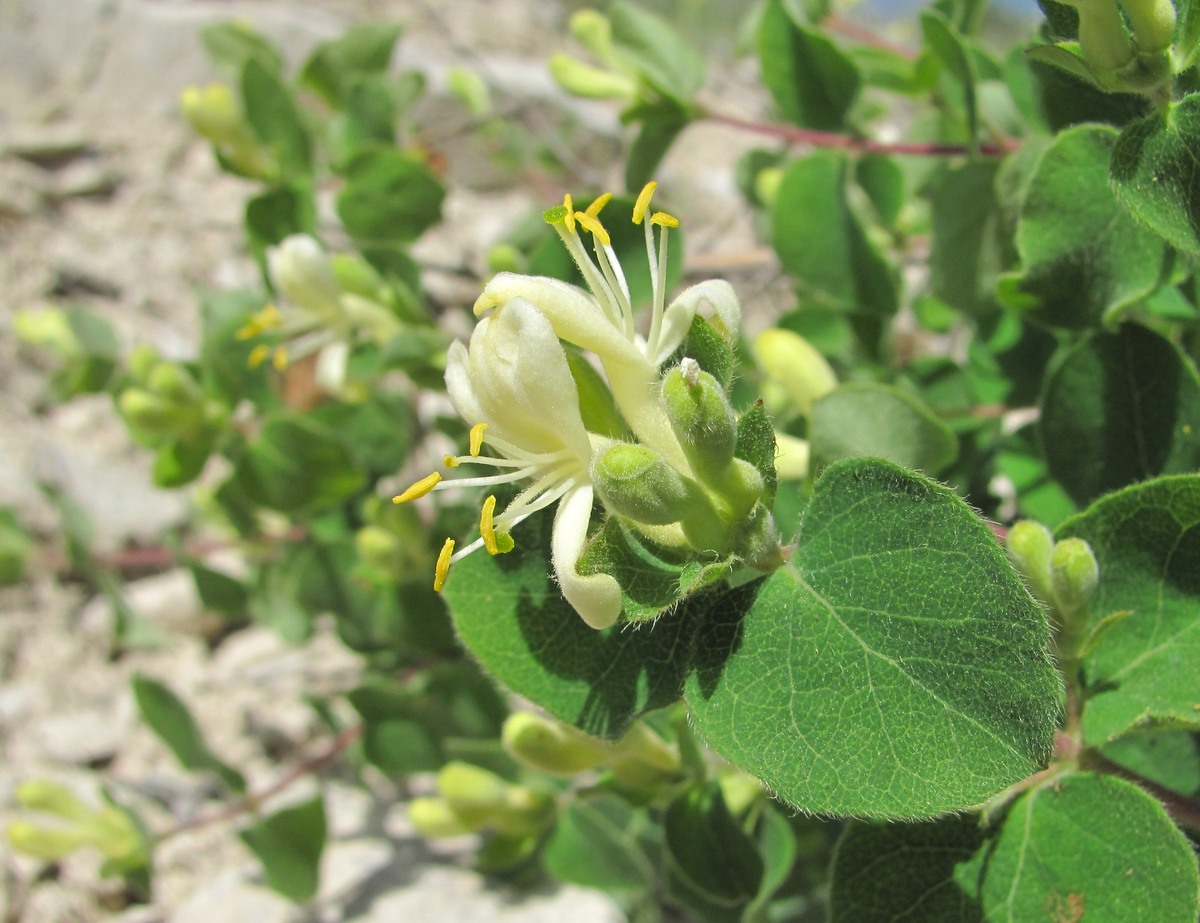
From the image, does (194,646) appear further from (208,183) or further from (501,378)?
(501,378)

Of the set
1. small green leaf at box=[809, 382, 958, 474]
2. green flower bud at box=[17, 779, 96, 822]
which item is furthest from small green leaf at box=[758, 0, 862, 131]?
green flower bud at box=[17, 779, 96, 822]

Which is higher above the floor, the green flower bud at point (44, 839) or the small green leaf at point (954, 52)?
the small green leaf at point (954, 52)

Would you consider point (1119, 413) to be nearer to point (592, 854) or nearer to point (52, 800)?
point (592, 854)

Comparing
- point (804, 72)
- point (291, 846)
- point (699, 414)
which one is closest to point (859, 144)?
point (804, 72)


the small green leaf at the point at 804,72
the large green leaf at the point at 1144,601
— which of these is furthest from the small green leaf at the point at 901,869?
the small green leaf at the point at 804,72

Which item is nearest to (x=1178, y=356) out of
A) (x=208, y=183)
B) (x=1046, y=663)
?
(x=1046, y=663)

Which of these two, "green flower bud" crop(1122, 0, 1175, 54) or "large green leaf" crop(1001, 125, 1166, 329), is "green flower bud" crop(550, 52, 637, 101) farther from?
"green flower bud" crop(1122, 0, 1175, 54)

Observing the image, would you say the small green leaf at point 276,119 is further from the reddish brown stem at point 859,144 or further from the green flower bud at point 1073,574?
the green flower bud at point 1073,574
